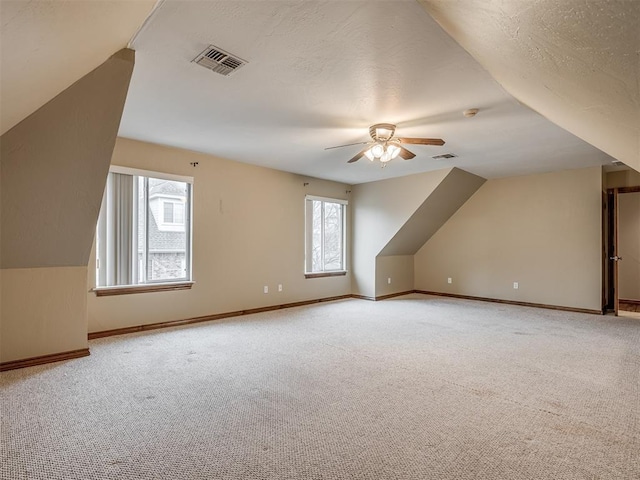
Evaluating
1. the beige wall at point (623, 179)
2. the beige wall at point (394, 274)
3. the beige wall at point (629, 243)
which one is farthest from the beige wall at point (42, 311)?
the beige wall at point (629, 243)

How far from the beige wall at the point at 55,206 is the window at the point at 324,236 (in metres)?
3.69

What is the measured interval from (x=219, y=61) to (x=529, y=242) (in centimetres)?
607

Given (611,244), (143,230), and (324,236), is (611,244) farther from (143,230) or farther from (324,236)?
(143,230)

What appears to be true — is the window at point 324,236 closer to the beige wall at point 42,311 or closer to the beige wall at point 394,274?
the beige wall at point 394,274

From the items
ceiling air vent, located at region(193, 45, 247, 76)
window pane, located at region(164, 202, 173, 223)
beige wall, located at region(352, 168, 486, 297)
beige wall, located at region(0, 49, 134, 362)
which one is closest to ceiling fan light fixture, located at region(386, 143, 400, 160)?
ceiling air vent, located at region(193, 45, 247, 76)

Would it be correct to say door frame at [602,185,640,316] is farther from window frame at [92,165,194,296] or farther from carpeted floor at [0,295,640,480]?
window frame at [92,165,194,296]

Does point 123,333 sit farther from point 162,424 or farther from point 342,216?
point 342,216

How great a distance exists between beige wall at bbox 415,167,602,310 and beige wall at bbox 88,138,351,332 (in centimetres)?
307

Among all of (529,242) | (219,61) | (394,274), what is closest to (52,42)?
(219,61)

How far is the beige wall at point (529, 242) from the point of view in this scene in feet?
18.5

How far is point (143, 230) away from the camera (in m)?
4.37

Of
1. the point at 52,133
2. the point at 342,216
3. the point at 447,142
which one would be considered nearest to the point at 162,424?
the point at 52,133

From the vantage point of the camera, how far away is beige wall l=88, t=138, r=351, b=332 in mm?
4266

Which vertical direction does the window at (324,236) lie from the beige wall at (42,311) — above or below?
above
